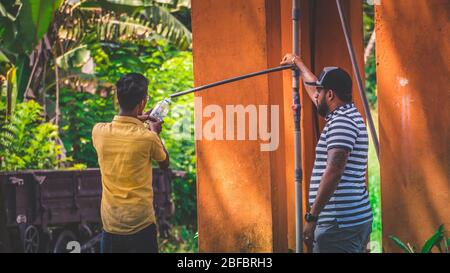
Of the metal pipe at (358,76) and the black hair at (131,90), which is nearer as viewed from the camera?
the black hair at (131,90)

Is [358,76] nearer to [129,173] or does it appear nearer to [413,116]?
[413,116]

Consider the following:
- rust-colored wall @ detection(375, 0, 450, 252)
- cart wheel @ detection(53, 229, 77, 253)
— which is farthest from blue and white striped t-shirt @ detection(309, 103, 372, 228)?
cart wheel @ detection(53, 229, 77, 253)

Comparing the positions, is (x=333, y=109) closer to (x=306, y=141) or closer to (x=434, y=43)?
(x=434, y=43)

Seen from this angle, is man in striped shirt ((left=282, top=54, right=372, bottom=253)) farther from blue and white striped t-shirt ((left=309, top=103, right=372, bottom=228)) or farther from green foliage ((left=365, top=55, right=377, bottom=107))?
green foliage ((left=365, top=55, right=377, bottom=107))

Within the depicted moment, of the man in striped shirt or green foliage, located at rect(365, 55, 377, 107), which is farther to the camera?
green foliage, located at rect(365, 55, 377, 107)

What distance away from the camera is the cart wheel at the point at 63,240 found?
42.6 feet

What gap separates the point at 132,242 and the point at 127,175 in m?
0.41

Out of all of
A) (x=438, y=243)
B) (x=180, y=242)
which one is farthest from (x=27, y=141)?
(x=438, y=243)

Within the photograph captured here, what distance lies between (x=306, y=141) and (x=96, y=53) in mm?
9612

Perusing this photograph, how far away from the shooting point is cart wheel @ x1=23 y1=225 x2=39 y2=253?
40.2 ft

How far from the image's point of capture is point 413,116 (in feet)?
22.7

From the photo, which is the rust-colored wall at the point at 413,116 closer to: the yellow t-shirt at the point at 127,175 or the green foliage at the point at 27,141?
the yellow t-shirt at the point at 127,175

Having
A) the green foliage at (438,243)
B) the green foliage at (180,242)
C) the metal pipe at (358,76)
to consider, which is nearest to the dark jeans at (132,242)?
the green foliage at (438,243)

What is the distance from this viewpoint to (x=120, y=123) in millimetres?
5941
